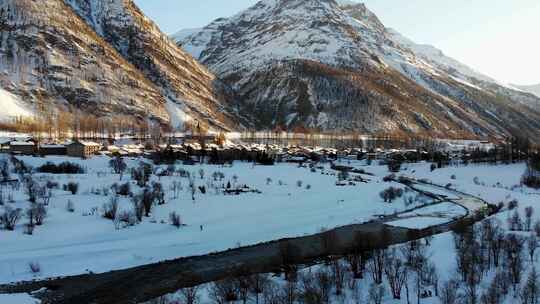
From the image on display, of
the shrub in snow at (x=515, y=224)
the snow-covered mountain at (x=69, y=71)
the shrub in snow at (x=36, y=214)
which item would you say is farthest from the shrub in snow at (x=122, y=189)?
the snow-covered mountain at (x=69, y=71)

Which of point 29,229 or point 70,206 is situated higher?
point 70,206

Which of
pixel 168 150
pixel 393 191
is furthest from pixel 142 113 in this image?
pixel 393 191

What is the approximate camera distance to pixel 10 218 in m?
34.2

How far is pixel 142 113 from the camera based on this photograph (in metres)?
160

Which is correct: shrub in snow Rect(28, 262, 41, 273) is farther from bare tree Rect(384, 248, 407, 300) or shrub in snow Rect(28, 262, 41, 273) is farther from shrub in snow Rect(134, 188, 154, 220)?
bare tree Rect(384, 248, 407, 300)

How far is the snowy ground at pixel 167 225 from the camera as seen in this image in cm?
2967

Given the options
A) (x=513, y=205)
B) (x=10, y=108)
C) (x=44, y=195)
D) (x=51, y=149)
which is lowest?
(x=513, y=205)

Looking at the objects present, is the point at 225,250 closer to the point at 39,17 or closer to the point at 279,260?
the point at 279,260

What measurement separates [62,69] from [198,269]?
142097 millimetres

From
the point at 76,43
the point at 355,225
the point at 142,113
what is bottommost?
the point at 355,225

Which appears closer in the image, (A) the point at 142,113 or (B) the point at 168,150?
(B) the point at 168,150

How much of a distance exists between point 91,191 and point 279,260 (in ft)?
81.9

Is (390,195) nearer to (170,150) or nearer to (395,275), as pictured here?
(395,275)

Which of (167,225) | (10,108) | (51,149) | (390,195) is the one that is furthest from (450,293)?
(10,108)
